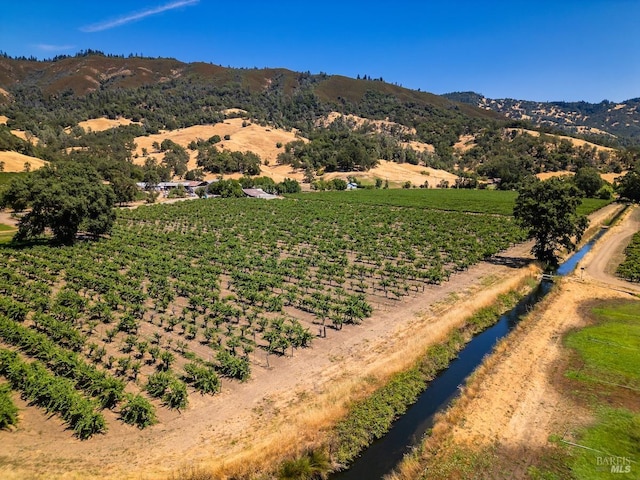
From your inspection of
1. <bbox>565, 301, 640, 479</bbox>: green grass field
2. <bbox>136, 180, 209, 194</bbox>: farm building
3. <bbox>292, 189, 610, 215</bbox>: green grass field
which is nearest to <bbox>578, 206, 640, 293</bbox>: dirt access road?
<bbox>565, 301, 640, 479</bbox>: green grass field

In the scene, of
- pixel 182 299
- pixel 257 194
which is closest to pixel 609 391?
pixel 182 299

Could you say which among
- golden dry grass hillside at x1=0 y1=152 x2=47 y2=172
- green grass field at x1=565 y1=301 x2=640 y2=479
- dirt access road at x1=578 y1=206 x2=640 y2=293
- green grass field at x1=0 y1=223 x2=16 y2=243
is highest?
golden dry grass hillside at x1=0 y1=152 x2=47 y2=172

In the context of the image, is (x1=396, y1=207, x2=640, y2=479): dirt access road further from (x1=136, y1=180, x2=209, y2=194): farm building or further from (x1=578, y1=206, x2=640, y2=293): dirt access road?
(x1=136, y1=180, x2=209, y2=194): farm building

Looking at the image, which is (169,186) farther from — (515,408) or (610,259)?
(515,408)

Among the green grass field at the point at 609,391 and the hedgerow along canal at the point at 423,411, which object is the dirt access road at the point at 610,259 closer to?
the green grass field at the point at 609,391

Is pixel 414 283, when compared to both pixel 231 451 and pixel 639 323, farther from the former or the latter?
pixel 231 451

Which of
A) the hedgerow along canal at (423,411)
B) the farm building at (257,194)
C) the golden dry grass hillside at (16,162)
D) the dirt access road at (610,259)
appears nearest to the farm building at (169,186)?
the farm building at (257,194)

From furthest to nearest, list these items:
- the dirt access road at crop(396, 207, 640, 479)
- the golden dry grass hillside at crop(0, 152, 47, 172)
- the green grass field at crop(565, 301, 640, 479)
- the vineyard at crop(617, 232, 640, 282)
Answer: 1. the golden dry grass hillside at crop(0, 152, 47, 172)
2. the vineyard at crop(617, 232, 640, 282)
3. the dirt access road at crop(396, 207, 640, 479)
4. the green grass field at crop(565, 301, 640, 479)

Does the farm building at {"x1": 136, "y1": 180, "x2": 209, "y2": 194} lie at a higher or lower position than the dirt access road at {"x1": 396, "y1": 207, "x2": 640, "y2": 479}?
higher
